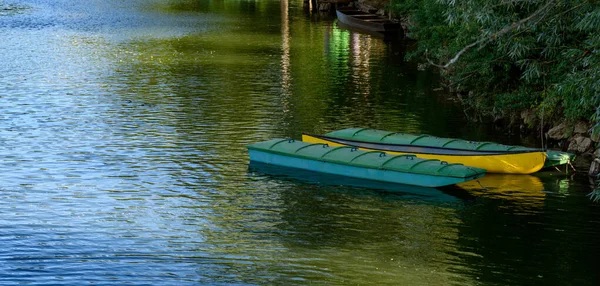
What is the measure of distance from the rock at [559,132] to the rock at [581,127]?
0.82 ft

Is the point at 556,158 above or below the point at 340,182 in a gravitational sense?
above

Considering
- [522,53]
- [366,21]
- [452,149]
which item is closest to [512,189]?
[452,149]

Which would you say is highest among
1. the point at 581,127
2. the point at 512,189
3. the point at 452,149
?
the point at 581,127

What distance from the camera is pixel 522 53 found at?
29812mm

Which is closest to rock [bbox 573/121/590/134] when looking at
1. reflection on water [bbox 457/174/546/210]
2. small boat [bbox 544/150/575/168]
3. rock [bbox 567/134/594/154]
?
rock [bbox 567/134/594/154]

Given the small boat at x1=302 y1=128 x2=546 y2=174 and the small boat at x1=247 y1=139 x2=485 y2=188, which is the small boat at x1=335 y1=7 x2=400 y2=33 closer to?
the small boat at x1=302 y1=128 x2=546 y2=174

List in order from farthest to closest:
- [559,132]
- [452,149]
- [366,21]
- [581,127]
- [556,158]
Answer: [366,21] < [559,132] < [581,127] < [452,149] < [556,158]

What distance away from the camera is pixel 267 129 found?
113 feet

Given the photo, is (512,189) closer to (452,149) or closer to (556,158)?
(556,158)

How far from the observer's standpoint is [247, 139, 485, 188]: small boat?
2594cm

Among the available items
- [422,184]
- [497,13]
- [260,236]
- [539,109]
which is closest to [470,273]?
[260,236]

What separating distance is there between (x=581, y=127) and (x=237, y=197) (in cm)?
1243

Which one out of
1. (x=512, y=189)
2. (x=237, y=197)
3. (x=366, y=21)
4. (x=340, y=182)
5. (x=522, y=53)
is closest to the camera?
(x=237, y=197)

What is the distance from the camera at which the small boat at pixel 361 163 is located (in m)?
25.9
